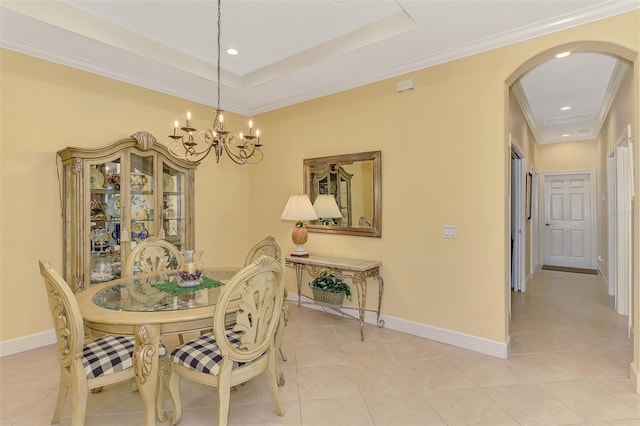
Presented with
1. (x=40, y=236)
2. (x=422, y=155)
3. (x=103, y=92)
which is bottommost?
(x=40, y=236)

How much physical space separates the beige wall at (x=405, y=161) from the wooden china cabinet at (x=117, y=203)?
1.05 feet

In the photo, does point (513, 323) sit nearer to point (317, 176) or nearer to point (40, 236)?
point (317, 176)

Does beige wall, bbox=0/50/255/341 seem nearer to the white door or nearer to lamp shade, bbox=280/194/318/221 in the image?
lamp shade, bbox=280/194/318/221

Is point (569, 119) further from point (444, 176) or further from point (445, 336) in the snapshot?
point (445, 336)

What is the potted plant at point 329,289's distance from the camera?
3.74 metres

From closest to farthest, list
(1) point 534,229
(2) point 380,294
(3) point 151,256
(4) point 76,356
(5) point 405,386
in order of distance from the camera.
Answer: (4) point 76,356 < (5) point 405,386 < (3) point 151,256 < (2) point 380,294 < (1) point 534,229

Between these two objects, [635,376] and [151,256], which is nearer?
[635,376]

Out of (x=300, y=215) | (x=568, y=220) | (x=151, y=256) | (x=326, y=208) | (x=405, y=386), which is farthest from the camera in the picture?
(x=568, y=220)

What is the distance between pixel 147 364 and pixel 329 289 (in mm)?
2269

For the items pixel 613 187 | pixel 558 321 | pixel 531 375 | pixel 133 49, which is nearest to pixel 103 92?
pixel 133 49

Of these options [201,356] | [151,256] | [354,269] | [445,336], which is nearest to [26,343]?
[151,256]

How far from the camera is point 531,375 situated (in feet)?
8.45

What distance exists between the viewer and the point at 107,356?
1.90 metres

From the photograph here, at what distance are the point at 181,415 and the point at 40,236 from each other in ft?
7.55
